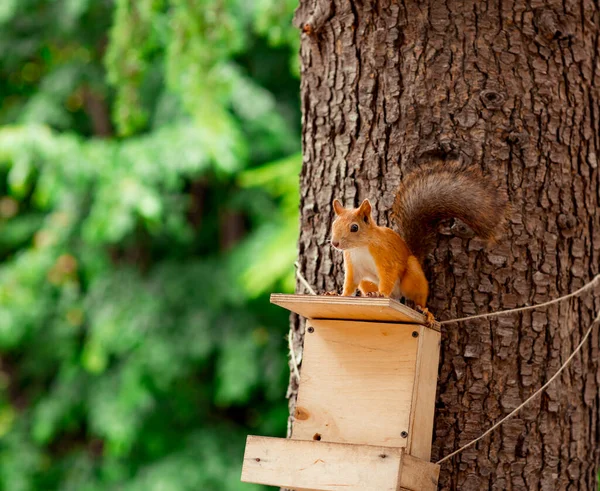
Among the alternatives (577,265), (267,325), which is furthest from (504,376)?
(267,325)

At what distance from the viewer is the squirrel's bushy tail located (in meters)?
1.38

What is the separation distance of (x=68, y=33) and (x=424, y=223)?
12.8 ft

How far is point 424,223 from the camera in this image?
140cm

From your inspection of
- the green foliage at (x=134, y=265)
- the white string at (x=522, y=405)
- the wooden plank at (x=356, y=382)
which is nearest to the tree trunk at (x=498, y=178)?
the white string at (x=522, y=405)

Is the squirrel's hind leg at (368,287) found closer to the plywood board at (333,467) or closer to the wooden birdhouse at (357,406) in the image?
the wooden birdhouse at (357,406)

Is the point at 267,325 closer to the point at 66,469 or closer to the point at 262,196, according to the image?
the point at 262,196

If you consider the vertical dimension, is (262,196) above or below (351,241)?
above

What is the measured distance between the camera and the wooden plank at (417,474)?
126cm

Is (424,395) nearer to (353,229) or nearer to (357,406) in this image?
(357,406)

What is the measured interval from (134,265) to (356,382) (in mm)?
3750

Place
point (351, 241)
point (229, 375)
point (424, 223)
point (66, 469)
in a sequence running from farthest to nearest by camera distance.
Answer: point (66, 469) → point (229, 375) → point (424, 223) → point (351, 241)

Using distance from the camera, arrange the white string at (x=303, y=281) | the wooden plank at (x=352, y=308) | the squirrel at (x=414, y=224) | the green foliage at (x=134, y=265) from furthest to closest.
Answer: the green foliage at (x=134, y=265) < the white string at (x=303, y=281) < the squirrel at (x=414, y=224) < the wooden plank at (x=352, y=308)

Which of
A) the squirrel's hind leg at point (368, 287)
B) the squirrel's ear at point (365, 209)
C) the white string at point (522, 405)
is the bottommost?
the white string at point (522, 405)

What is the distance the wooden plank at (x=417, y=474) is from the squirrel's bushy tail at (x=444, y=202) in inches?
13.5
